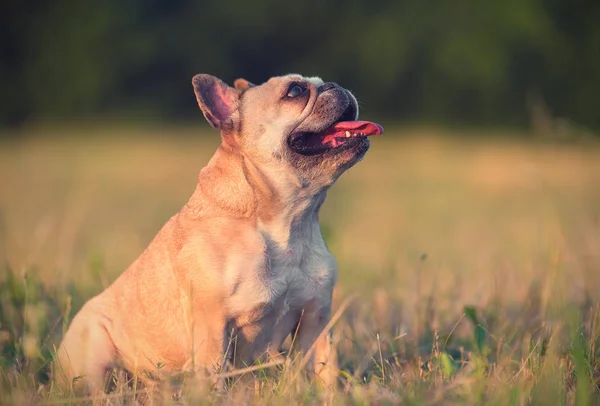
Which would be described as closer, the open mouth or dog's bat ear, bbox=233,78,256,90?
the open mouth

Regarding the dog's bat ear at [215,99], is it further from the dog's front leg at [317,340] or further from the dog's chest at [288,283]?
the dog's front leg at [317,340]

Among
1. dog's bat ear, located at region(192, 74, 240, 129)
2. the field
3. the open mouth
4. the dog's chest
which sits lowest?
the field

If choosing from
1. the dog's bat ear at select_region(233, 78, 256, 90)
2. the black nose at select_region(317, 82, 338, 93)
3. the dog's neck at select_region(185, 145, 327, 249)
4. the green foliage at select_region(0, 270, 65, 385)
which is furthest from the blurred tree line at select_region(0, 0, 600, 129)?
the dog's neck at select_region(185, 145, 327, 249)

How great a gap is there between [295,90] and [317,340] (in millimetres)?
1385

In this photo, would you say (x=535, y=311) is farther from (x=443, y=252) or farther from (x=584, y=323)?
(x=443, y=252)

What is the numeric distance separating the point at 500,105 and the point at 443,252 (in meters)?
21.8

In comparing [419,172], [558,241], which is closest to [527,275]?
[558,241]

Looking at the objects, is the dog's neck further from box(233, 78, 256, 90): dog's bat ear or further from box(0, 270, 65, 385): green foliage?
box(0, 270, 65, 385): green foliage

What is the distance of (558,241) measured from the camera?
5.48 m

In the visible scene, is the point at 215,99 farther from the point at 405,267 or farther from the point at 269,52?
the point at 269,52

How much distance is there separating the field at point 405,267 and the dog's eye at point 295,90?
124 cm

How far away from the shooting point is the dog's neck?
4.05m

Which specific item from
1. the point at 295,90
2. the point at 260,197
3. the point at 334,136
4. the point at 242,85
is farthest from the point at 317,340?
the point at 242,85

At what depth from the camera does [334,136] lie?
4340 millimetres
